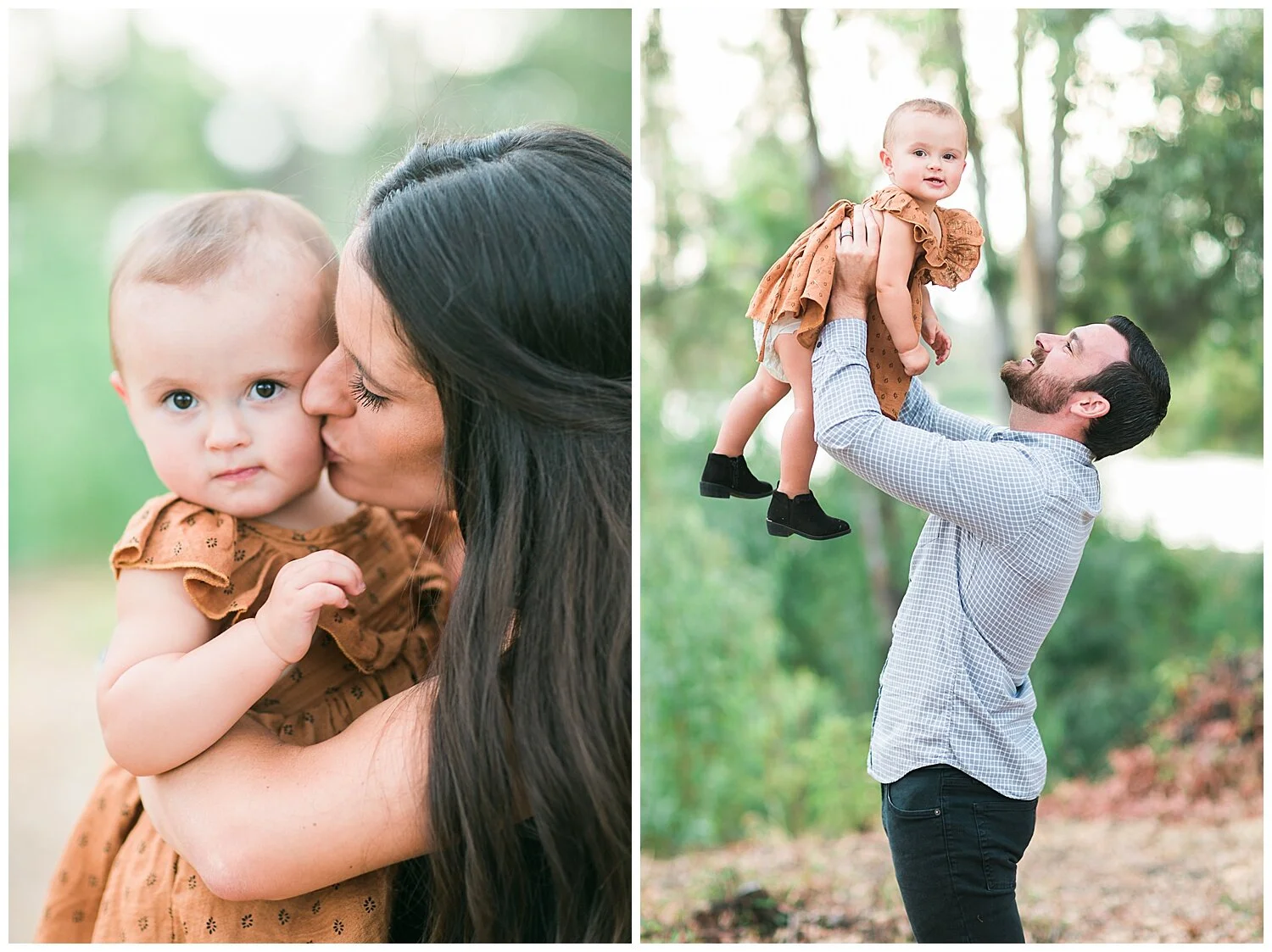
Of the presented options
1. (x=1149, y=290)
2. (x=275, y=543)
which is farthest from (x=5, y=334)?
(x=1149, y=290)

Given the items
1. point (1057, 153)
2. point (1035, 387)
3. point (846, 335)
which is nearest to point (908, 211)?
point (846, 335)

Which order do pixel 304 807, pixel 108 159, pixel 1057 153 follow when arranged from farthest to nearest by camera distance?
1. pixel 108 159
2. pixel 1057 153
3. pixel 304 807

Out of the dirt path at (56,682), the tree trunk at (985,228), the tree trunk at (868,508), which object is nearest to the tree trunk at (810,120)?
the tree trunk at (868,508)

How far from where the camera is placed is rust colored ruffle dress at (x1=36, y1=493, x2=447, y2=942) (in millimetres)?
1568

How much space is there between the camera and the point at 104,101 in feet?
14.7

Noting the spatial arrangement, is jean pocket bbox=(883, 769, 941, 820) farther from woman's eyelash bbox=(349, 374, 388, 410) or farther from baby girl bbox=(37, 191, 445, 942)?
woman's eyelash bbox=(349, 374, 388, 410)

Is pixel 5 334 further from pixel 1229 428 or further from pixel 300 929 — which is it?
pixel 1229 428

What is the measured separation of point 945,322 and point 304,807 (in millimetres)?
3403

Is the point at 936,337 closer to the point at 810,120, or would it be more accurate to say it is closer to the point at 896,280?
the point at 896,280

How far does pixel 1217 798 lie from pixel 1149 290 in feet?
6.30

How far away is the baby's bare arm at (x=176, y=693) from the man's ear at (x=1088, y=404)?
1127mm

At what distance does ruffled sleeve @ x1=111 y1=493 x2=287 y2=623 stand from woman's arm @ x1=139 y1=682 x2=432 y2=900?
19 cm

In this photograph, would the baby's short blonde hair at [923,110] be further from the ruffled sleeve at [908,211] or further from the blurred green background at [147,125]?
the blurred green background at [147,125]

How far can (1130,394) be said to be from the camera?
5.17ft
